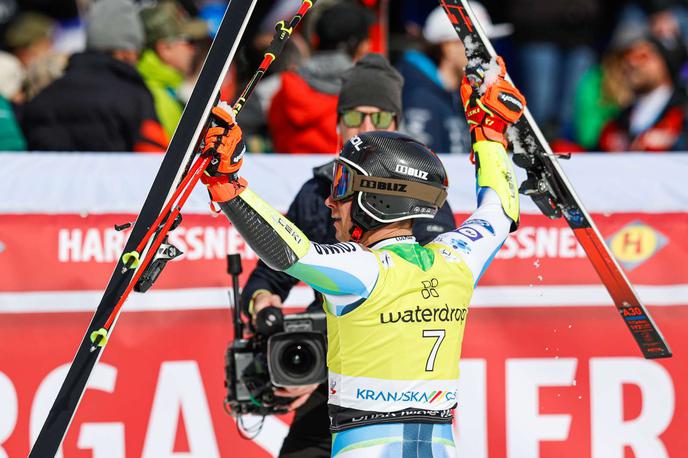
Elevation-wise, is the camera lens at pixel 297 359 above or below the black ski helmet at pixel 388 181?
below

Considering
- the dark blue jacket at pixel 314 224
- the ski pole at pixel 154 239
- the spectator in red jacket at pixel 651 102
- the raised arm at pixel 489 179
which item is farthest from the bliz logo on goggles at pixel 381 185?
the spectator in red jacket at pixel 651 102

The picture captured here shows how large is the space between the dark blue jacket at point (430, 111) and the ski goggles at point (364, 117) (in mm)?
1595

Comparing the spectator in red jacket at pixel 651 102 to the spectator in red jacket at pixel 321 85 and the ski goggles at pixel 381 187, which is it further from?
the ski goggles at pixel 381 187

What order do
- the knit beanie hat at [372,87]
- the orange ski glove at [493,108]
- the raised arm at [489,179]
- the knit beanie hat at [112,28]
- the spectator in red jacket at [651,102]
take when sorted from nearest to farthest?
the raised arm at [489,179]
the orange ski glove at [493,108]
the knit beanie hat at [372,87]
the knit beanie hat at [112,28]
the spectator in red jacket at [651,102]

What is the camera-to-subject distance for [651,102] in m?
8.66

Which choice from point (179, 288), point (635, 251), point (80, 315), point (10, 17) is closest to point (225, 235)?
point (179, 288)

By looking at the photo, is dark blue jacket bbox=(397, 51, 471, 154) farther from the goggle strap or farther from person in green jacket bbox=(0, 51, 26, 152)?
the goggle strap

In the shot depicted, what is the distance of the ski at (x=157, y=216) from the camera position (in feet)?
13.6

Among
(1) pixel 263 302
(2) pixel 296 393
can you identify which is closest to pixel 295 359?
(2) pixel 296 393

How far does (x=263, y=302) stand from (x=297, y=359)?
1.06 feet

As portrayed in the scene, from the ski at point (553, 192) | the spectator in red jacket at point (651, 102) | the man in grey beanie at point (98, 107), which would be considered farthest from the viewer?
the spectator in red jacket at point (651, 102)

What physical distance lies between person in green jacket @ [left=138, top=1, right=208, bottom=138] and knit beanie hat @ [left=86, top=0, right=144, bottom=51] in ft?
1.45

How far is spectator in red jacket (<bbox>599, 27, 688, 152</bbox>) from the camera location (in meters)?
8.41

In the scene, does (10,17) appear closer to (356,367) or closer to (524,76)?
(524,76)
